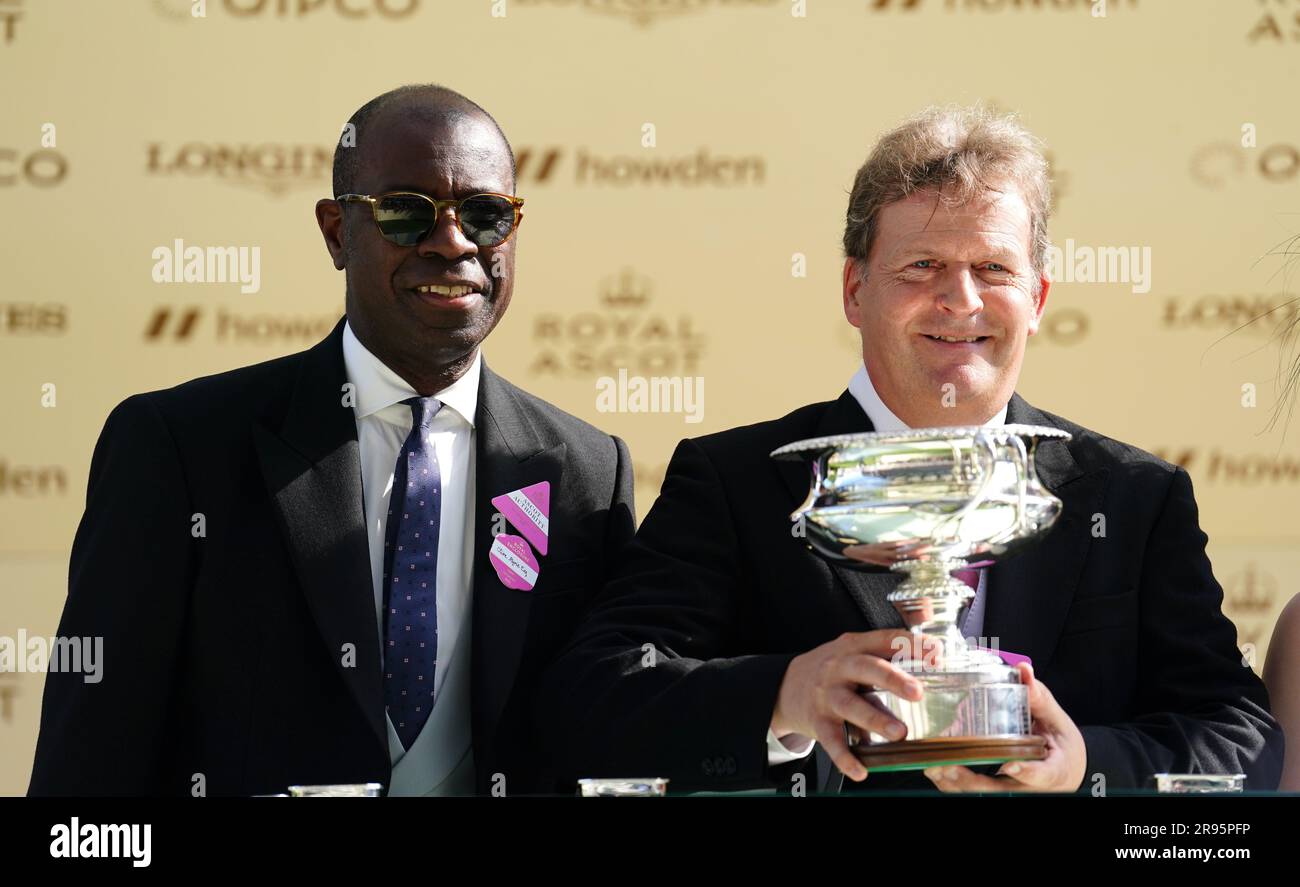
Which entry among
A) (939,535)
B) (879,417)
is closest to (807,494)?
(879,417)

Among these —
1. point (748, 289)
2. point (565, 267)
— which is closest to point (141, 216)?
point (565, 267)

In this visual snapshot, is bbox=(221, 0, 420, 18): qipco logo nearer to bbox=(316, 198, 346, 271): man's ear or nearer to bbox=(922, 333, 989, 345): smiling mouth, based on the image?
bbox=(316, 198, 346, 271): man's ear

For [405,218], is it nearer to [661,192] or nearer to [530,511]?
[530,511]

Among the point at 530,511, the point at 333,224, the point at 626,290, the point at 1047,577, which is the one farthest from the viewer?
the point at 626,290

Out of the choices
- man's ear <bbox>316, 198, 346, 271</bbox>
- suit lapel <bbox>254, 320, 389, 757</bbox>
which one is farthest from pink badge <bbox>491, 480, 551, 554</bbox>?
man's ear <bbox>316, 198, 346, 271</bbox>

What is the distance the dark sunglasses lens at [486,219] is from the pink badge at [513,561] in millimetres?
459

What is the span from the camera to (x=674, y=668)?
234 cm

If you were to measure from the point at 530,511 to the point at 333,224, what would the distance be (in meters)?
0.59

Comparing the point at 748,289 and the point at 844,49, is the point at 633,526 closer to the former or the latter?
the point at 748,289

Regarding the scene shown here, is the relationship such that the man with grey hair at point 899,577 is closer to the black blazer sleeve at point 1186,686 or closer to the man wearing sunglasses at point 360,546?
the black blazer sleeve at point 1186,686

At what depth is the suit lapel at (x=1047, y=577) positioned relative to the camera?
2422mm

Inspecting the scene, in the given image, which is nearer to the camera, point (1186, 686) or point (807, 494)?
point (1186, 686)
